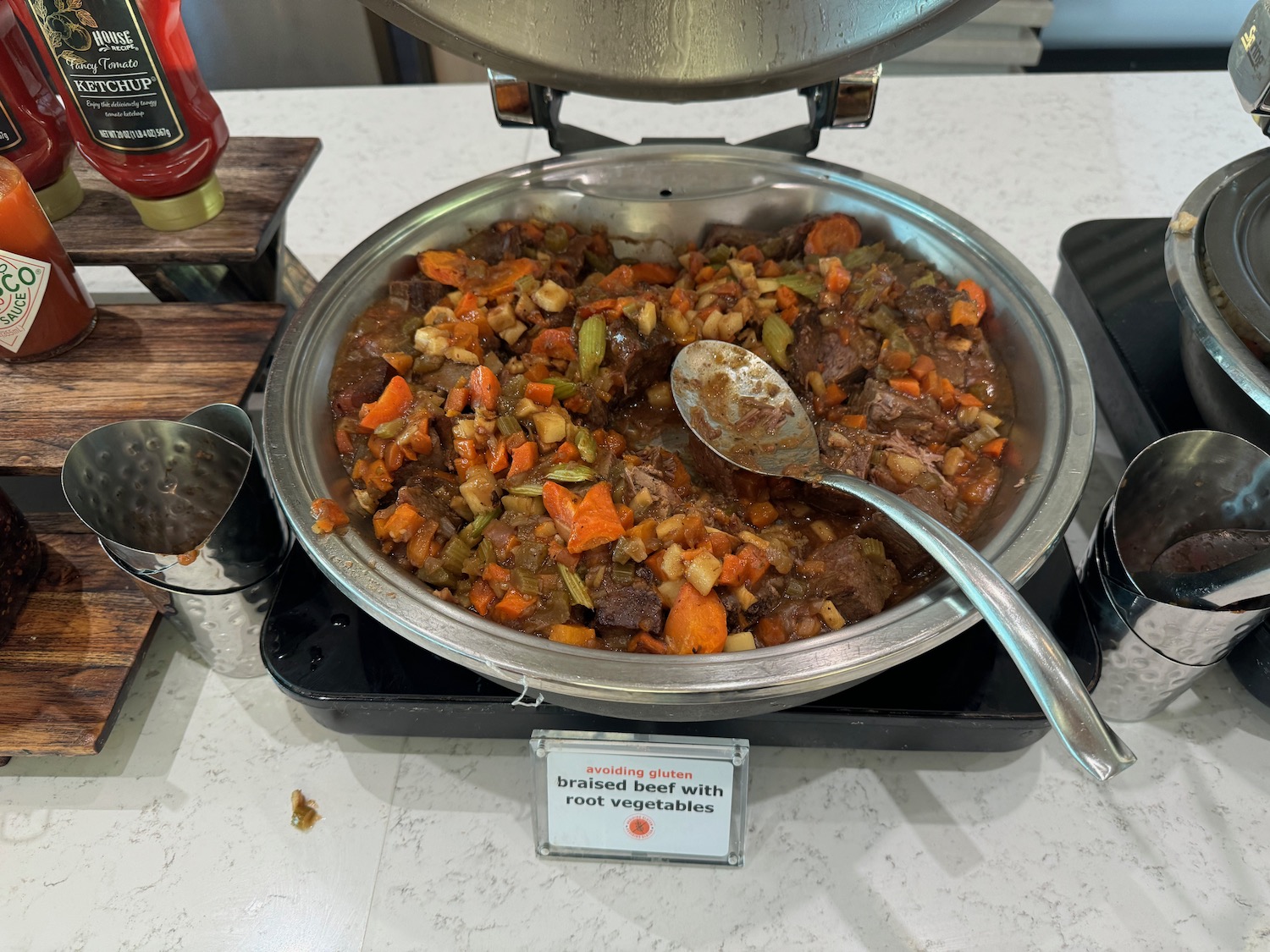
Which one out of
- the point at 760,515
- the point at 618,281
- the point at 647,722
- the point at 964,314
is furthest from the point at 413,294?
the point at 964,314

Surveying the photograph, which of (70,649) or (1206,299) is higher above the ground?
(1206,299)

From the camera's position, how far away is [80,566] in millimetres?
1551

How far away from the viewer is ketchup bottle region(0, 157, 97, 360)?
142 centimetres

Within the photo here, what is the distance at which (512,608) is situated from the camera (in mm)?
1199

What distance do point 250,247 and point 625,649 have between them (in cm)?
108

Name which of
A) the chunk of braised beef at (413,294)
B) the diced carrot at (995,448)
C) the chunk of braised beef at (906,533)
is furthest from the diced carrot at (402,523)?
the diced carrot at (995,448)

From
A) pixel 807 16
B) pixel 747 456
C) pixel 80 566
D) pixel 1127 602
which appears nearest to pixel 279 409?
pixel 80 566

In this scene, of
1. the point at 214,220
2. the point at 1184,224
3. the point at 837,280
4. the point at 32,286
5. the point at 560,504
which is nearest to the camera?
the point at 560,504

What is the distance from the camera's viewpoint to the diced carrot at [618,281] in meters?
1.66

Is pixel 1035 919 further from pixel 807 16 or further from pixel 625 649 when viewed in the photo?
pixel 807 16

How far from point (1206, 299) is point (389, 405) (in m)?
1.26

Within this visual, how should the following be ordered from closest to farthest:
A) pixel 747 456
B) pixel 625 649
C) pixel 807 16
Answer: pixel 625 649 < pixel 747 456 < pixel 807 16

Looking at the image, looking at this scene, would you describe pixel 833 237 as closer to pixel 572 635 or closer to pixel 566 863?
pixel 572 635

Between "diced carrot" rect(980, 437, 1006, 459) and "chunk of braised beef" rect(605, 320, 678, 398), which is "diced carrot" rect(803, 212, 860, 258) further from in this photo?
"diced carrot" rect(980, 437, 1006, 459)
